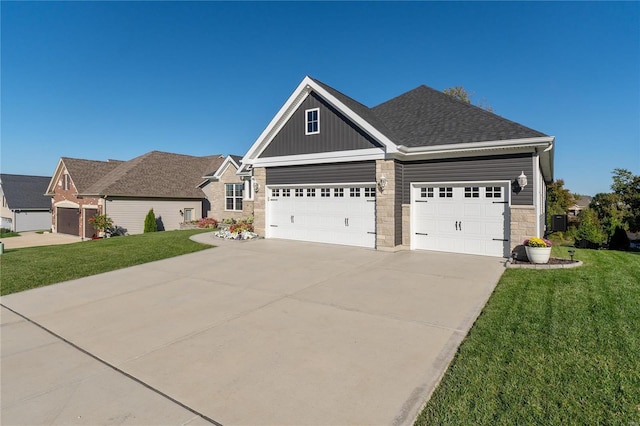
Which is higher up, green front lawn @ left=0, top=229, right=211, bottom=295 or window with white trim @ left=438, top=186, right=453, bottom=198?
window with white trim @ left=438, top=186, right=453, bottom=198

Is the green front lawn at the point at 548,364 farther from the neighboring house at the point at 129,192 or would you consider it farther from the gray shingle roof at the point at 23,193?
the gray shingle roof at the point at 23,193

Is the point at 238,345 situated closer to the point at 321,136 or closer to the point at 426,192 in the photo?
the point at 426,192

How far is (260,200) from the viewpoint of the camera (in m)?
15.1

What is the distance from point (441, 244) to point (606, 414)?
8735 mm

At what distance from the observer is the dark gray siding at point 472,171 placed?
9.73 m

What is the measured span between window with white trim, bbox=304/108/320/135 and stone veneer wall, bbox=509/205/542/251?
7609 millimetres

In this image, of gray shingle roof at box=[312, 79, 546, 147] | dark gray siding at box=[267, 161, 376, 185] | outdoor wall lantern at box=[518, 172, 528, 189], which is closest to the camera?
outdoor wall lantern at box=[518, 172, 528, 189]

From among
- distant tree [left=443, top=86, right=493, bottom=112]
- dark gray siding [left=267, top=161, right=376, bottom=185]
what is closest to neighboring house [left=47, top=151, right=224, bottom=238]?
dark gray siding [left=267, top=161, right=376, bottom=185]

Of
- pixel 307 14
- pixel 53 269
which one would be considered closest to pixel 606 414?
pixel 53 269

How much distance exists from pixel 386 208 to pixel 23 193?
41.6 meters

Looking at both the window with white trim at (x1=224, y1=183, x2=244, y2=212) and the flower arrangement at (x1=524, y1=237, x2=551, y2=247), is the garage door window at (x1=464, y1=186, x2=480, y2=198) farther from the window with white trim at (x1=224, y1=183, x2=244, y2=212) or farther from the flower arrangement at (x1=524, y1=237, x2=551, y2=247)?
the window with white trim at (x1=224, y1=183, x2=244, y2=212)

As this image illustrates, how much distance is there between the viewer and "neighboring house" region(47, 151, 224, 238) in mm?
22562

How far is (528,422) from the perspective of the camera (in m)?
2.76

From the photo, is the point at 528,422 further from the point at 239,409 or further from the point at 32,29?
the point at 32,29
